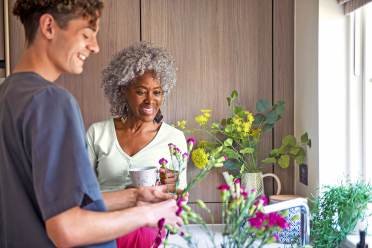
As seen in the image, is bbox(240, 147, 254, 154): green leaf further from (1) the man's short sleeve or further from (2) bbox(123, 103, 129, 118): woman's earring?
(1) the man's short sleeve

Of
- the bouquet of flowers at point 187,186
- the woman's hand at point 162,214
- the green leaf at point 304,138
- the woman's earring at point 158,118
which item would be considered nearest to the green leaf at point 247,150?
the green leaf at point 304,138

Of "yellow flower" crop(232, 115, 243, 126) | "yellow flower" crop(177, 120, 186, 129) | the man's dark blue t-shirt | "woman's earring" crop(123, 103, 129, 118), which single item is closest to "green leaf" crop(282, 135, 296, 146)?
"yellow flower" crop(232, 115, 243, 126)

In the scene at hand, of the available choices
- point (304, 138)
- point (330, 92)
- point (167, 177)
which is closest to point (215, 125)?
point (304, 138)

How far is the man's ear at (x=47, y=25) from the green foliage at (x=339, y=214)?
112cm

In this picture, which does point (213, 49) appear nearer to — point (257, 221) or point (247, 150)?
point (247, 150)

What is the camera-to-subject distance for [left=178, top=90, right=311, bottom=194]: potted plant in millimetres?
2141

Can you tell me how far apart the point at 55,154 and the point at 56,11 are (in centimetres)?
28

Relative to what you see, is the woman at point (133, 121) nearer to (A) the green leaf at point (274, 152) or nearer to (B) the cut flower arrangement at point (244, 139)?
(B) the cut flower arrangement at point (244, 139)

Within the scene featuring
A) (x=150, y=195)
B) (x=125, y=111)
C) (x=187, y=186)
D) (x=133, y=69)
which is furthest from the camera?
(x=125, y=111)

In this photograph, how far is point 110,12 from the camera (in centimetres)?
226

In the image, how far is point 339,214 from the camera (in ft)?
Result: 5.27

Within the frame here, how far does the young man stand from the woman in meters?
0.96

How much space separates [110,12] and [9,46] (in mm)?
497

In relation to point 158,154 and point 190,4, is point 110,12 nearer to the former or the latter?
point 190,4
